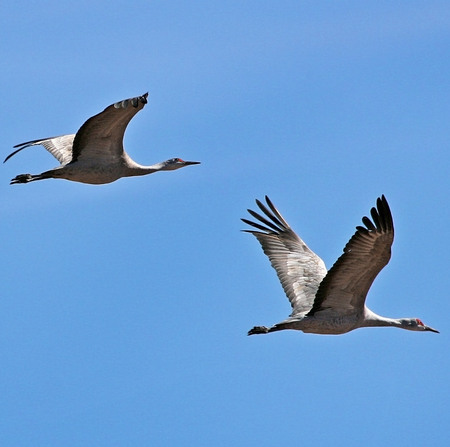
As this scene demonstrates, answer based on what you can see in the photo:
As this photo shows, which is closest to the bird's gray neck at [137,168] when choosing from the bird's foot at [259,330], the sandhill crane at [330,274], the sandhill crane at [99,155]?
the sandhill crane at [99,155]

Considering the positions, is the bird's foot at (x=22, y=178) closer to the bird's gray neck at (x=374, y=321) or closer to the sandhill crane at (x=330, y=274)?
the sandhill crane at (x=330, y=274)

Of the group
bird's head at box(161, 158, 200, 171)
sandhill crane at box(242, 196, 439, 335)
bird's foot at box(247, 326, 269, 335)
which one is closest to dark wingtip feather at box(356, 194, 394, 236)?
sandhill crane at box(242, 196, 439, 335)

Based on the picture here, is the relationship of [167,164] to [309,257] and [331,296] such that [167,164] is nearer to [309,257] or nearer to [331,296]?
[309,257]

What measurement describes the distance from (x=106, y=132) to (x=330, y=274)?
4362 mm

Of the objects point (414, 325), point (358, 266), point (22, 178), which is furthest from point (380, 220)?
point (22, 178)

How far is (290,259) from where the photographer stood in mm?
21547

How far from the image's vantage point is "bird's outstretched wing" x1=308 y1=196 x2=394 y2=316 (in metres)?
17.8

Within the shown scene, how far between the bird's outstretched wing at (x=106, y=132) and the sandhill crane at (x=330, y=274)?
3.35 meters

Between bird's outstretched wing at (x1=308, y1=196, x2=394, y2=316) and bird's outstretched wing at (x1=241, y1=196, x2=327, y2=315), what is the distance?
0.95m

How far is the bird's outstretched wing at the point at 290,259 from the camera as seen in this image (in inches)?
808

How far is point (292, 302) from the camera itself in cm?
2047

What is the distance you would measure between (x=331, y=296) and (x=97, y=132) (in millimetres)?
4592

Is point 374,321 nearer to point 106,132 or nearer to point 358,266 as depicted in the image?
point 358,266

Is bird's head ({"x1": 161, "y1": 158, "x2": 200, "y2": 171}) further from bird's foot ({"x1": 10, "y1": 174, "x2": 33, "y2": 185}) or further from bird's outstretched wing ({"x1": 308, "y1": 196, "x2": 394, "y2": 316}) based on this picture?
bird's outstretched wing ({"x1": 308, "y1": 196, "x2": 394, "y2": 316})
